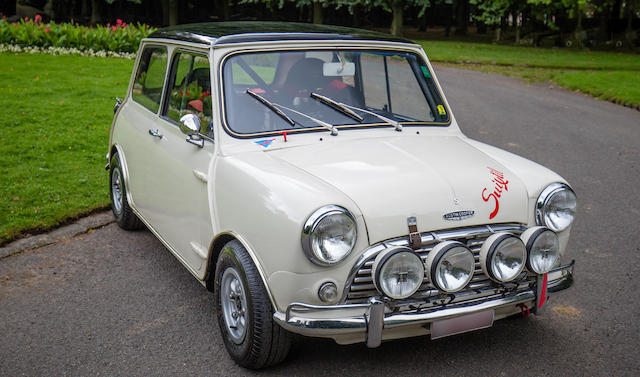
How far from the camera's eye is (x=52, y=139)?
29.6 feet

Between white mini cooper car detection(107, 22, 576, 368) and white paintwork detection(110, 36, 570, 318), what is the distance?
0.03 ft

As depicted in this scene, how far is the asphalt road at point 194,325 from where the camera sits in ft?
12.0

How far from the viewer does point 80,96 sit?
12.1 m

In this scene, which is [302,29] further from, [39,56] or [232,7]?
[232,7]

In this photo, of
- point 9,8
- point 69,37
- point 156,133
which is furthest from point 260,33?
point 9,8

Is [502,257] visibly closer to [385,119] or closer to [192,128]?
[385,119]

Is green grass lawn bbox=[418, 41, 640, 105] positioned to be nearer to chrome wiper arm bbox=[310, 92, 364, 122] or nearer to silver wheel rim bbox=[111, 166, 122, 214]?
chrome wiper arm bbox=[310, 92, 364, 122]

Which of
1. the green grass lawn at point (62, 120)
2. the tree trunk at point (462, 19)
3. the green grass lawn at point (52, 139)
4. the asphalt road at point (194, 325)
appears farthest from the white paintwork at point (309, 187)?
the tree trunk at point (462, 19)

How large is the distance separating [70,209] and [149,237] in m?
1.14

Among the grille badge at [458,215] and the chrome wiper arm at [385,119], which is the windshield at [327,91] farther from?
the grille badge at [458,215]

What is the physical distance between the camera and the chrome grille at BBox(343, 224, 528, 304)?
10.6 feet

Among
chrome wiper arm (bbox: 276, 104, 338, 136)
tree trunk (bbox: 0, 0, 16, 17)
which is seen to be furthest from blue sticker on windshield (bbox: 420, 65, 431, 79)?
tree trunk (bbox: 0, 0, 16, 17)

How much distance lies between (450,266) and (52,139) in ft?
23.9

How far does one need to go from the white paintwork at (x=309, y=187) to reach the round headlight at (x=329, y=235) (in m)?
0.04
